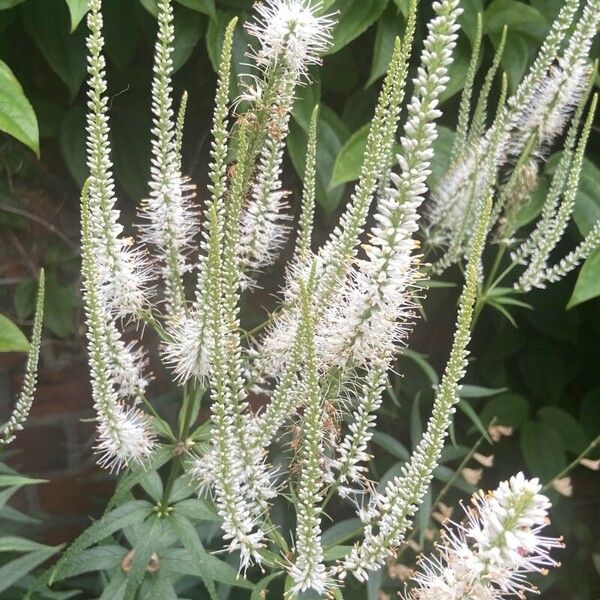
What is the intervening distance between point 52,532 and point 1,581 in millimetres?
790

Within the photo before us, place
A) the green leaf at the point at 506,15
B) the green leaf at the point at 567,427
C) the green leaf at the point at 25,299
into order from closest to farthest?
the green leaf at the point at 506,15 → the green leaf at the point at 25,299 → the green leaf at the point at 567,427

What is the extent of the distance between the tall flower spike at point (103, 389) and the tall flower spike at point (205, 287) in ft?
0.28

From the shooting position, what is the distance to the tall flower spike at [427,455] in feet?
2.15

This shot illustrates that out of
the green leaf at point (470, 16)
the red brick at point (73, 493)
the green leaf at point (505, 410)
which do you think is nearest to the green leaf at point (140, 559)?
the red brick at point (73, 493)

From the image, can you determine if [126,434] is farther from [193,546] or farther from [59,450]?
[59,450]

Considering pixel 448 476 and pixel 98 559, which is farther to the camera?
pixel 448 476

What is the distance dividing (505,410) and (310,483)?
4.48 feet

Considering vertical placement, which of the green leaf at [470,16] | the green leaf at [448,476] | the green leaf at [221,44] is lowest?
the green leaf at [448,476]

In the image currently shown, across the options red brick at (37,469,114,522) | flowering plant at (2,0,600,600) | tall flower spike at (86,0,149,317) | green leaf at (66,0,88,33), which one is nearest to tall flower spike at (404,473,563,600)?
flowering plant at (2,0,600,600)

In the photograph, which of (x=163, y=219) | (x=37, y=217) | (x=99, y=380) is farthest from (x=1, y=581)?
(x=37, y=217)

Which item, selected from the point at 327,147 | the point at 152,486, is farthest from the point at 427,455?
the point at 327,147

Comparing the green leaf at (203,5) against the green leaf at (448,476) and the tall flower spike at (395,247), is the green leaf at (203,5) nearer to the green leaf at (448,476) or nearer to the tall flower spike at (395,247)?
the tall flower spike at (395,247)

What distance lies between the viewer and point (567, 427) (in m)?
1.98

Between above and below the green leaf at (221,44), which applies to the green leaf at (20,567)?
below
